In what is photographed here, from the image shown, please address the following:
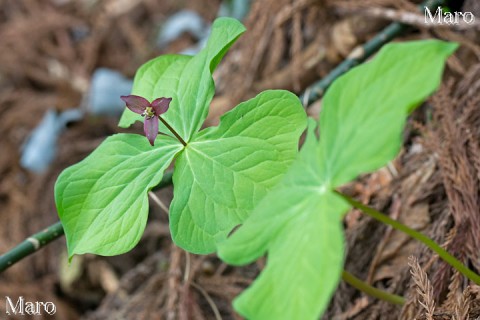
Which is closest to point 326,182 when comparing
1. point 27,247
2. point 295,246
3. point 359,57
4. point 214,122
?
point 295,246

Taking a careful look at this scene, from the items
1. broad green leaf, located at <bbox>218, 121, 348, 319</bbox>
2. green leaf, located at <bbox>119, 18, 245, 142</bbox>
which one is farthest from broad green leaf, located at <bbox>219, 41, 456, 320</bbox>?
green leaf, located at <bbox>119, 18, 245, 142</bbox>

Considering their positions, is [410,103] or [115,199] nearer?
[410,103]

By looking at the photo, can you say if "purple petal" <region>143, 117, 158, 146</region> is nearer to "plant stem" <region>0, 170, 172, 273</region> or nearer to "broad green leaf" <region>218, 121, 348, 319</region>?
"broad green leaf" <region>218, 121, 348, 319</region>

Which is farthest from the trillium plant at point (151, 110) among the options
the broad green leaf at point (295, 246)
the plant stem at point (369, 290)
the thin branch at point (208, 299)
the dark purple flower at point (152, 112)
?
the thin branch at point (208, 299)

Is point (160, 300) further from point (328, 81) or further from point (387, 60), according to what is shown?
point (387, 60)

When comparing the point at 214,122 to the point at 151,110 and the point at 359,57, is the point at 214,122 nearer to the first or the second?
the point at 359,57

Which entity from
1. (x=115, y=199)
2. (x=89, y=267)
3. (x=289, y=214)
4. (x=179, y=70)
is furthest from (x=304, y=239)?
(x=89, y=267)

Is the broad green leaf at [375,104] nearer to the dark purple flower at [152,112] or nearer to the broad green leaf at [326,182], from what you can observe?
the broad green leaf at [326,182]
